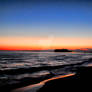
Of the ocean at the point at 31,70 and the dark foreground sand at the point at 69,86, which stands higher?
the dark foreground sand at the point at 69,86

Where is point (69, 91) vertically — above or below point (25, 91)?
above

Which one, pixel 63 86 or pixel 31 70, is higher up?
pixel 63 86

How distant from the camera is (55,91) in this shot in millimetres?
4484

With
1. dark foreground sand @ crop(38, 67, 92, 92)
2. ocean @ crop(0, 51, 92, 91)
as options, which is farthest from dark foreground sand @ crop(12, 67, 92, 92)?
ocean @ crop(0, 51, 92, 91)

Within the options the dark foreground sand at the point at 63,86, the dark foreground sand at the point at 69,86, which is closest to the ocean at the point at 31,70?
the dark foreground sand at the point at 63,86

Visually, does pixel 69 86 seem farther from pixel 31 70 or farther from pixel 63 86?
pixel 31 70

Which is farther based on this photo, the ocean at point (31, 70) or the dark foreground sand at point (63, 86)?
the ocean at point (31, 70)

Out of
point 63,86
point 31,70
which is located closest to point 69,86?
point 63,86

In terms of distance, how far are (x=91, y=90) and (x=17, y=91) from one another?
3877mm

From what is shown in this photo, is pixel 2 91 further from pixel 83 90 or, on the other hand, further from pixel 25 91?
pixel 83 90

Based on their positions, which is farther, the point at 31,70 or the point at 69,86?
the point at 31,70

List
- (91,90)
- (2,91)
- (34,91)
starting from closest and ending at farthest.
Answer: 1. (91,90)
2. (34,91)
3. (2,91)

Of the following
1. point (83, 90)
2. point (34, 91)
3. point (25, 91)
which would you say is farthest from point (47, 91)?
point (83, 90)

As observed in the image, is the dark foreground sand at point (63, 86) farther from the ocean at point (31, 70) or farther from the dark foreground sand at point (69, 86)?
the ocean at point (31, 70)
